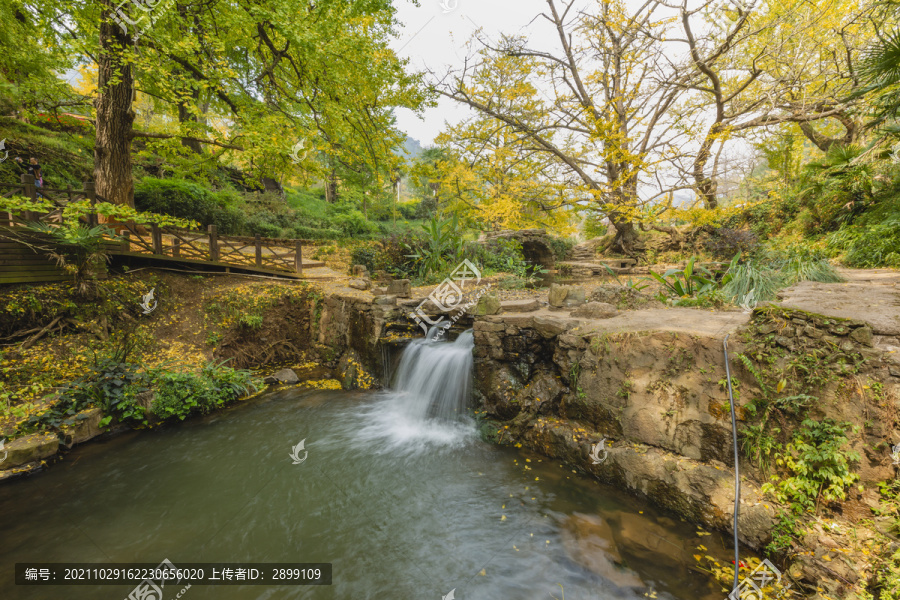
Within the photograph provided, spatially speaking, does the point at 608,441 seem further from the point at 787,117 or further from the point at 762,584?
the point at 787,117

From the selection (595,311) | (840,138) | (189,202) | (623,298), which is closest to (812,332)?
(595,311)

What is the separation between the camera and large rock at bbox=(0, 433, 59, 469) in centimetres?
429

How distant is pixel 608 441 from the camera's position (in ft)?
14.2

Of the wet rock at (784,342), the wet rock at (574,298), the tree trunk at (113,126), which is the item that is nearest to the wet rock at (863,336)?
the wet rock at (784,342)

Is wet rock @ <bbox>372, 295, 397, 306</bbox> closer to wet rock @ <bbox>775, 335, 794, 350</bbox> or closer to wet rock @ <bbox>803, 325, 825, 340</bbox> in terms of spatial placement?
wet rock @ <bbox>775, 335, 794, 350</bbox>

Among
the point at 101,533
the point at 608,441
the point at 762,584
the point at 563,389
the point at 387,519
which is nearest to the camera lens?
the point at 762,584

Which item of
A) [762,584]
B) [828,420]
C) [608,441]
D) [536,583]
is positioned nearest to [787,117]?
[828,420]

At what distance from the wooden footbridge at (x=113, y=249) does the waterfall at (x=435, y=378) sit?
4753 mm

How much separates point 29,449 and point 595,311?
8.42m

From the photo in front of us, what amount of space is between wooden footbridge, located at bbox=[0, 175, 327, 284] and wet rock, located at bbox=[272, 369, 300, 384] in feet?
9.94

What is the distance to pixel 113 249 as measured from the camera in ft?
24.0

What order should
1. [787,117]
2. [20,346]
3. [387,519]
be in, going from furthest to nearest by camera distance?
[787,117] < [20,346] < [387,519]

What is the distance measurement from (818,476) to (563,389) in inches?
104

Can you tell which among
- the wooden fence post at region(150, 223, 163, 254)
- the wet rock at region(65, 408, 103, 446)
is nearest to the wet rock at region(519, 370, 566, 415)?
the wet rock at region(65, 408, 103, 446)
